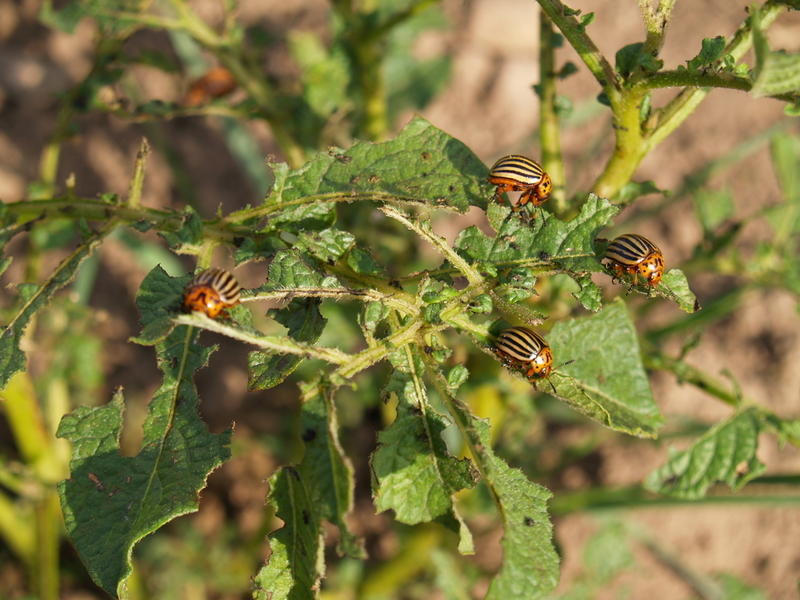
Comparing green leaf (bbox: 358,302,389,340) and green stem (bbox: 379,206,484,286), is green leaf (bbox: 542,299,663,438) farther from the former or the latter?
green leaf (bbox: 358,302,389,340)

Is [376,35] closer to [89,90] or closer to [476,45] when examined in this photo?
[89,90]

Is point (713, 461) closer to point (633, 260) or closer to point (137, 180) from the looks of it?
point (633, 260)

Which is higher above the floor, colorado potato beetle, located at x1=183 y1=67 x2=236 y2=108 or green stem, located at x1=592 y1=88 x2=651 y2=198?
colorado potato beetle, located at x1=183 y1=67 x2=236 y2=108

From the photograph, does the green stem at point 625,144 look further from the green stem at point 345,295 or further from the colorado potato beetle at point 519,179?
the green stem at point 345,295

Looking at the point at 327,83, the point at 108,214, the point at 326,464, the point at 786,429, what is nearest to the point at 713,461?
the point at 786,429

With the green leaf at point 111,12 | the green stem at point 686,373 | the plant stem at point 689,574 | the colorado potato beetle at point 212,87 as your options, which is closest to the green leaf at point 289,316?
the green stem at point 686,373

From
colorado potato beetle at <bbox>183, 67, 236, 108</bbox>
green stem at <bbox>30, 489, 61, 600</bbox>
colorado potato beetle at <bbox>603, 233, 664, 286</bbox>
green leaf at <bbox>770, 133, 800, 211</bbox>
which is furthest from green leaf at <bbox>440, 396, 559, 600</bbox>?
green stem at <bbox>30, 489, 61, 600</bbox>

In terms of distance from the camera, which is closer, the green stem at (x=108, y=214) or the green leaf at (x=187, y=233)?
the green leaf at (x=187, y=233)
